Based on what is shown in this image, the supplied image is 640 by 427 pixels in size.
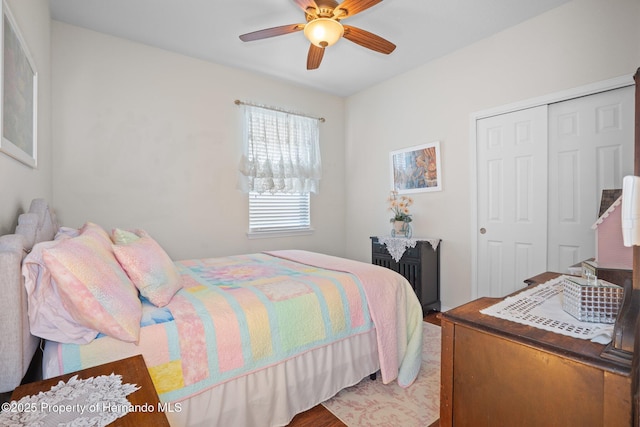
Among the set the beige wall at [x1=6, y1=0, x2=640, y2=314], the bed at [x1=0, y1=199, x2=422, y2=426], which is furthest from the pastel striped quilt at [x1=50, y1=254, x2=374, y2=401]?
the beige wall at [x1=6, y1=0, x2=640, y2=314]

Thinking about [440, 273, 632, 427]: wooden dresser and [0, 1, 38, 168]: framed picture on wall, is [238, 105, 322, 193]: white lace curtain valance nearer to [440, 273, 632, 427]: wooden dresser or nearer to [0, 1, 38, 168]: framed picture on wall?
[0, 1, 38, 168]: framed picture on wall

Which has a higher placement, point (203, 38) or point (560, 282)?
point (203, 38)

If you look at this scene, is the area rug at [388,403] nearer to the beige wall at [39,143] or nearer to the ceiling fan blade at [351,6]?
the beige wall at [39,143]

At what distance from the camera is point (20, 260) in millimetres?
979

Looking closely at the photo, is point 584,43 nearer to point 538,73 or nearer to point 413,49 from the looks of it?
point 538,73

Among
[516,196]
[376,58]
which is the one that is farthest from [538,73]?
[376,58]

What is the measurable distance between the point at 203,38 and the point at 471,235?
11.1 ft

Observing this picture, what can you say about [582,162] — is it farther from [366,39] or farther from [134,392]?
[134,392]

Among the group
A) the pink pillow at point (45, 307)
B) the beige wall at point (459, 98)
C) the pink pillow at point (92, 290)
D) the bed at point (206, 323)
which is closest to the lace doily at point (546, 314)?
the bed at point (206, 323)

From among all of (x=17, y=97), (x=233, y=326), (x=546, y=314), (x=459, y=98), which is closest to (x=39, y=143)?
(x=17, y=97)

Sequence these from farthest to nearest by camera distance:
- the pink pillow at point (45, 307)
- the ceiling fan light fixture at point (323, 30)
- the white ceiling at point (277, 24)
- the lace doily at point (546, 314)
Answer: the white ceiling at point (277, 24)
the ceiling fan light fixture at point (323, 30)
the pink pillow at point (45, 307)
the lace doily at point (546, 314)

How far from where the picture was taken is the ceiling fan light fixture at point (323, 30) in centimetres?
205

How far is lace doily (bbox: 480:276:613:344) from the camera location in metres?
0.84

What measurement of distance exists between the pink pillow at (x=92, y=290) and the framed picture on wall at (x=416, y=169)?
10.3 feet
